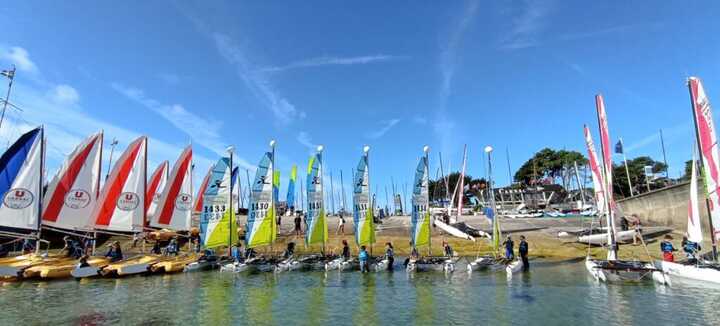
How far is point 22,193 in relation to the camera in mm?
23375

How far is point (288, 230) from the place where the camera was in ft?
148

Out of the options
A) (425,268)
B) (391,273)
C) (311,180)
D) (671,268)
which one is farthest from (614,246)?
(311,180)

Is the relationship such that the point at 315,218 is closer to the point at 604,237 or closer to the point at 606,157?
the point at 606,157

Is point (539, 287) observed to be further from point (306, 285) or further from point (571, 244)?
point (571, 244)

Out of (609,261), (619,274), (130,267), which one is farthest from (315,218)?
(619,274)

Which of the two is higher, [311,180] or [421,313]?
[311,180]

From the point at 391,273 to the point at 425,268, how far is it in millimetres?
2198

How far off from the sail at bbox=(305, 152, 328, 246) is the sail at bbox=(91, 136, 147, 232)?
486 inches

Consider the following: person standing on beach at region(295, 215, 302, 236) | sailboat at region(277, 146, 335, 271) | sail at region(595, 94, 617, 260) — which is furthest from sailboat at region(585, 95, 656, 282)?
person standing on beach at region(295, 215, 302, 236)

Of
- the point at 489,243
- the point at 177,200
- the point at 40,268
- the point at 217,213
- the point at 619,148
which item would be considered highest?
the point at 619,148

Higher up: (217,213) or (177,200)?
(177,200)

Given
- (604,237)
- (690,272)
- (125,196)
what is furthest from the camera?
(604,237)

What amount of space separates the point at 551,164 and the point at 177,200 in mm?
94078

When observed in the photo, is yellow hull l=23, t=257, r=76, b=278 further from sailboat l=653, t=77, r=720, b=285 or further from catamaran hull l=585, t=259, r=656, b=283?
sailboat l=653, t=77, r=720, b=285
